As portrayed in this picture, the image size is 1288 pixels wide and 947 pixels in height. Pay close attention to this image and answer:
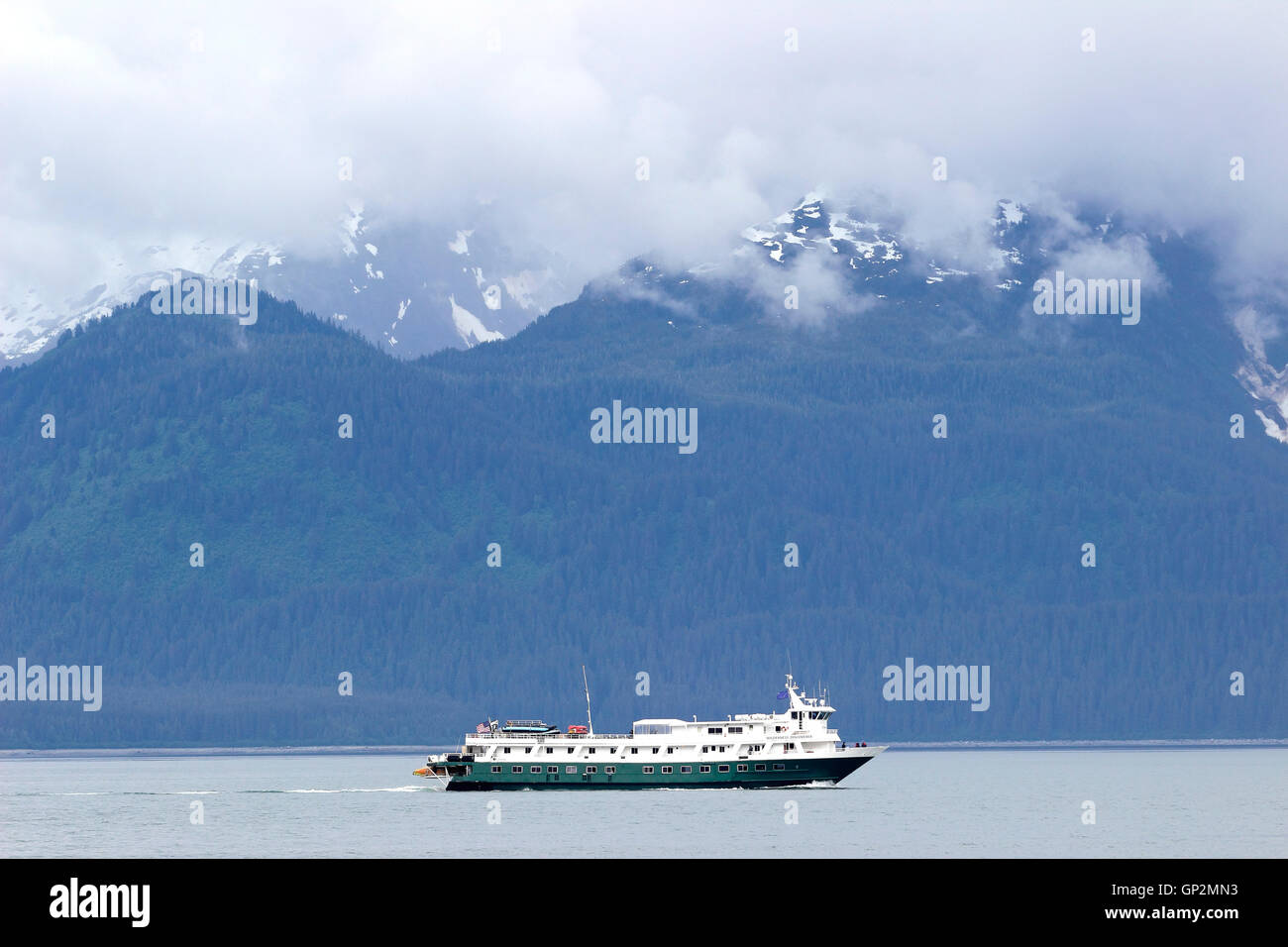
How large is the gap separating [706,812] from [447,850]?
4165 centimetres
